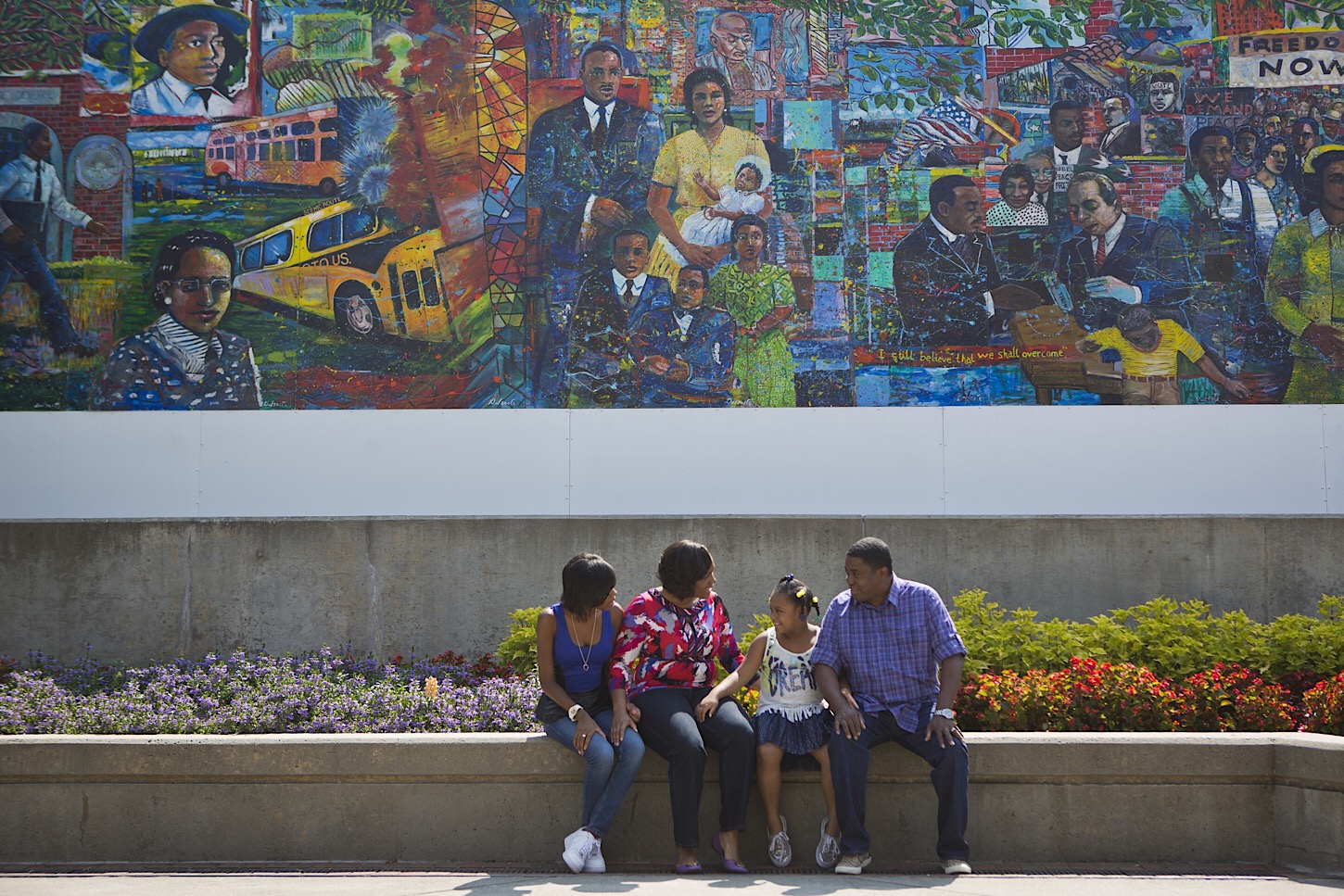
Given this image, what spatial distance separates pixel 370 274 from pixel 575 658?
5284mm

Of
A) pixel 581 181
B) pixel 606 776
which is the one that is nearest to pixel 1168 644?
pixel 606 776

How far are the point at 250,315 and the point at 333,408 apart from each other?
105cm

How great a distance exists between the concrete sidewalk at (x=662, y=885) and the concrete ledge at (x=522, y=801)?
22cm

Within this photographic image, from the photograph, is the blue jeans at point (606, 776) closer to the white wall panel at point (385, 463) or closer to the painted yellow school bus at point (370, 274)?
the white wall panel at point (385, 463)

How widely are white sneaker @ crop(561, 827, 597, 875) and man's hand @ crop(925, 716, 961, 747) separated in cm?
149

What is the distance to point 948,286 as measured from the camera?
9.67 meters

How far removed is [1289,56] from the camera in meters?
9.76

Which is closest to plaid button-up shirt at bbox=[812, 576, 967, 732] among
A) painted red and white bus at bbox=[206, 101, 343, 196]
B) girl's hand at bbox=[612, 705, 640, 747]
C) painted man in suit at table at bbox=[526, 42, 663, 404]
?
girl's hand at bbox=[612, 705, 640, 747]

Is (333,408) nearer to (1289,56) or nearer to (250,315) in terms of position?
(250,315)

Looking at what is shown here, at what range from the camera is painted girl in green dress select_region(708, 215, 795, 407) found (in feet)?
31.5

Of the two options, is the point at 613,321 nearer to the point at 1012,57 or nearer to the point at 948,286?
the point at 948,286

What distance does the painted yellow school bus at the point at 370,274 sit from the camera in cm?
970

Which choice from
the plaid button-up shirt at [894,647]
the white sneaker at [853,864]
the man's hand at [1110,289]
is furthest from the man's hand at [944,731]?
the man's hand at [1110,289]

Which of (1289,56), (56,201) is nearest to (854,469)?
(1289,56)
